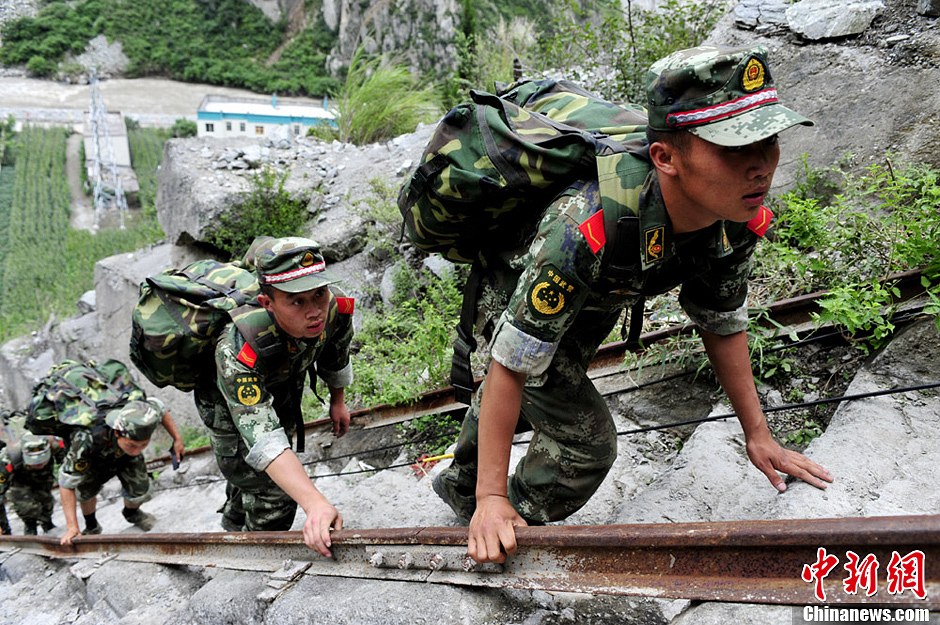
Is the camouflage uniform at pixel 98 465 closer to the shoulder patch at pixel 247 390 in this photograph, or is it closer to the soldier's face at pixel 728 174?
the shoulder patch at pixel 247 390

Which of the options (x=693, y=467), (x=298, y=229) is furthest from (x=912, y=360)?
(x=298, y=229)

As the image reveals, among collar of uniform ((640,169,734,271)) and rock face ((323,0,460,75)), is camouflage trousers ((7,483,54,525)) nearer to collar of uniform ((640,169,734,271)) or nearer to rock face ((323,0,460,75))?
collar of uniform ((640,169,734,271))

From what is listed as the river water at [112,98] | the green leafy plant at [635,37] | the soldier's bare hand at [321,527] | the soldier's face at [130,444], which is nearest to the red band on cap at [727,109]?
the soldier's bare hand at [321,527]

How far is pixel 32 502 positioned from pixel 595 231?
6742 mm

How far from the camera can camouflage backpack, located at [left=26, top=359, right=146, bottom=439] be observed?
4.89m

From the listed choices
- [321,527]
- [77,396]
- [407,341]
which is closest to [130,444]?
[77,396]

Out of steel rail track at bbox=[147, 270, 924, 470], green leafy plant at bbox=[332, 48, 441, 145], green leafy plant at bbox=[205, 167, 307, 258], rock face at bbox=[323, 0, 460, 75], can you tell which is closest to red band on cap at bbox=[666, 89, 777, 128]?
steel rail track at bbox=[147, 270, 924, 470]

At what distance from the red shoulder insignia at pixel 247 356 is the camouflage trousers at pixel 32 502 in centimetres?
485

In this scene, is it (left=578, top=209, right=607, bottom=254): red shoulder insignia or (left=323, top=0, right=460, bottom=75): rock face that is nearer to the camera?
(left=578, top=209, right=607, bottom=254): red shoulder insignia

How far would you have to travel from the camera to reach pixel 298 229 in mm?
8594

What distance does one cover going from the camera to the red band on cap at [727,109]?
1605 mm

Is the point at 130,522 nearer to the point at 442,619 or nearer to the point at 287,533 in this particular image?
the point at 287,533

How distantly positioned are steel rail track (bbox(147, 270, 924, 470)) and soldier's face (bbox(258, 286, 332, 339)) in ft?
4.46

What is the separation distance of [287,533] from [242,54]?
76.7 metres
